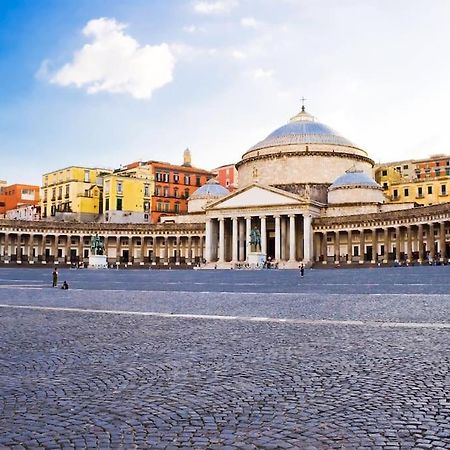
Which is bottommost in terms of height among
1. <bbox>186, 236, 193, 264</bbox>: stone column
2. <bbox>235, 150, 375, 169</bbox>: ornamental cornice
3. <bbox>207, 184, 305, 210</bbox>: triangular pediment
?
<bbox>186, 236, 193, 264</bbox>: stone column

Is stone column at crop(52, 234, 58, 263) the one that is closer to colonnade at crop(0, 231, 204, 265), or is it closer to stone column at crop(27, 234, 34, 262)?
colonnade at crop(0, 231, 204, 265)

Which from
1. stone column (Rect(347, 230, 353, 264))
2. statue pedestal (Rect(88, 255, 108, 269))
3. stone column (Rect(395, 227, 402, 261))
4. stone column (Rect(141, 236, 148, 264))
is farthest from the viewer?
stone column (Rect(141, 236, 148, 264))

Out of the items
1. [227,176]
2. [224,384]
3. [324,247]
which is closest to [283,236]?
[324,247]

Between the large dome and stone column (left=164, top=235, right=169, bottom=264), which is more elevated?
the large dome

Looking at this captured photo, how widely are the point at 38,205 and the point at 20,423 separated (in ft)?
362

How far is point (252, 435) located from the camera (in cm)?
482

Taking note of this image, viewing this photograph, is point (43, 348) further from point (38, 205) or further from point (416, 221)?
point (38, 205)

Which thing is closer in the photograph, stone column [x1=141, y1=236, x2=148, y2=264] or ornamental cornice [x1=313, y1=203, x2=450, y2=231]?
ornamental cornice [x1=313, y1=203, x2=450, y2=231]

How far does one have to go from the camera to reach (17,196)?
116 m

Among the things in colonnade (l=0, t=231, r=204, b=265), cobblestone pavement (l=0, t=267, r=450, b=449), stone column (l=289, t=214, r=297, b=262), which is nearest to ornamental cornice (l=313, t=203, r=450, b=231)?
stone column (l=289, t=214, r=297, b=262)

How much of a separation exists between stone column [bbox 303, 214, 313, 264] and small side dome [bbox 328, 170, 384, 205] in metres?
6.97

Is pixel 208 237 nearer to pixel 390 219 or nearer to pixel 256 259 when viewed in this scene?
pixel 256 259

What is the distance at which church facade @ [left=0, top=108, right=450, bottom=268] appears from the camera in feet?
243

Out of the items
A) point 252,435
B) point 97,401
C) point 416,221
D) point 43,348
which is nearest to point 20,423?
point 97,401
